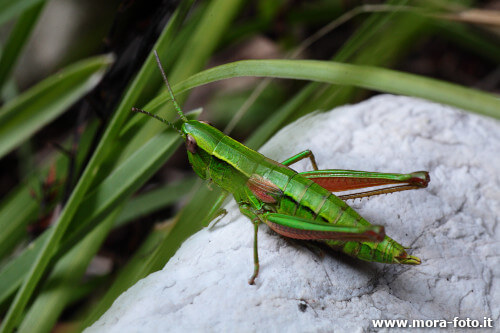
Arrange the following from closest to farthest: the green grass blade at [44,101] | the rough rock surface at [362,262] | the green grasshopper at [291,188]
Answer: the rough rock surface at [362,262] < the green grasshopper at [291,188] < the green grass blade at [44,101]

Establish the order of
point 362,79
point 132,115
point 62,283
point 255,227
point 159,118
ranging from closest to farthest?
point 362,79, point 255,227, point 159,118, point 132,115, point 62,283

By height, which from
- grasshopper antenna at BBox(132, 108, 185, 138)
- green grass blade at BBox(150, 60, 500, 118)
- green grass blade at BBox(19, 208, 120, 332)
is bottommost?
green grass blade at BBox(19, 208, 120, 332)

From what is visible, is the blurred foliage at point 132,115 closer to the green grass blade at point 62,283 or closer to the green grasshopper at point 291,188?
the green grass blade at point 62,283

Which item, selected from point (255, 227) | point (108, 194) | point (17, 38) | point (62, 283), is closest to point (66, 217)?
point (108, 194)

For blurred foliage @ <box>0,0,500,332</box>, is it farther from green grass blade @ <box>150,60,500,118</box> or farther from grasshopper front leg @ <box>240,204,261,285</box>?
grasshopper front leg @ <box>240,204,261,285</box>

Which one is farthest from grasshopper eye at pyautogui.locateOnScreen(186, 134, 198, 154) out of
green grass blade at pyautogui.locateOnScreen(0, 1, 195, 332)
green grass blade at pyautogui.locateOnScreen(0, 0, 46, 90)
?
green grass blade at pyautogui.locateOnScreen(0, 0, 46, 90)

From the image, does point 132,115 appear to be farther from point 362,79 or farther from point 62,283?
point 362,79

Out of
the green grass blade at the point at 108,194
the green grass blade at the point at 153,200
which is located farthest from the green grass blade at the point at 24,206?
the green grass blade at the point at 153,200
